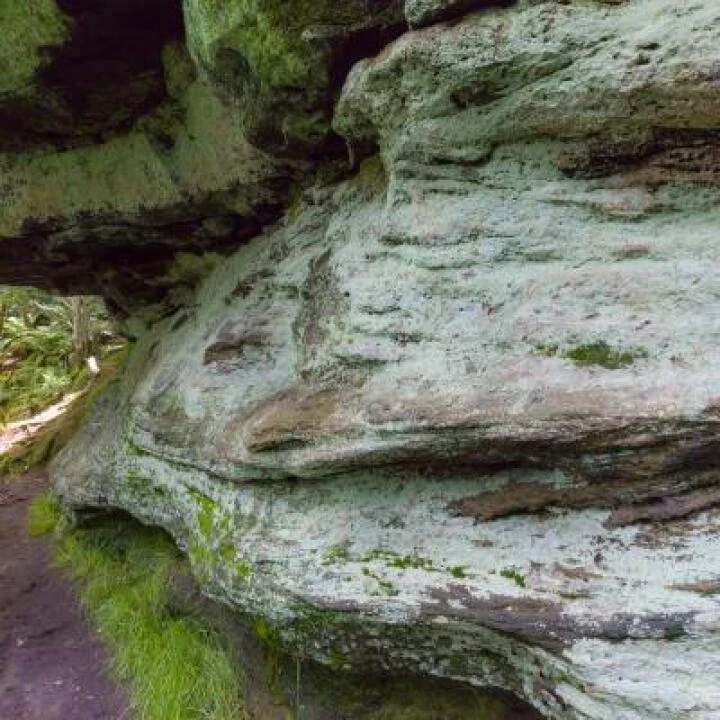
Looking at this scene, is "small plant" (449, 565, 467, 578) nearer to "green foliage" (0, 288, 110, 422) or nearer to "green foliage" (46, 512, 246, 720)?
"green foliage" (46, 512, 246, 720)

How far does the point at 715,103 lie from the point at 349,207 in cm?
226

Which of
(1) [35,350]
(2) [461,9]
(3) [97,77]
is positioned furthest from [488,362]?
(1) [35,350]

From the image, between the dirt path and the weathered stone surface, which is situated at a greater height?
the weathered stone surface

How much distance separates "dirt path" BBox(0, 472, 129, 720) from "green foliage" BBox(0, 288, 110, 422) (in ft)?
18.6

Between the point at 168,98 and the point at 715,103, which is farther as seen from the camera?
the point at 168,98

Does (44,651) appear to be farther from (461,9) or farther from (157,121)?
(461,9)

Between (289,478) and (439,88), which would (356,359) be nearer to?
(289,478)

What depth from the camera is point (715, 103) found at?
284cm

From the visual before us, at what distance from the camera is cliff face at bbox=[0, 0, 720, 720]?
2801mm

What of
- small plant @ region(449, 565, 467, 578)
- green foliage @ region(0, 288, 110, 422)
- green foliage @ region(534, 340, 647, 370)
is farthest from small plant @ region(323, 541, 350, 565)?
green foliage @ region(0, 288, 110, 422)

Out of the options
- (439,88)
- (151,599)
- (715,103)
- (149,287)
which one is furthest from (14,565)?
(715,103)

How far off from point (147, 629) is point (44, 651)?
102 centimetres

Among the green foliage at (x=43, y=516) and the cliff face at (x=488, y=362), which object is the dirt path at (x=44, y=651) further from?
the cliff face at (x=488, y=362)

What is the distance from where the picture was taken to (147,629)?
Result: 5.37 meters
